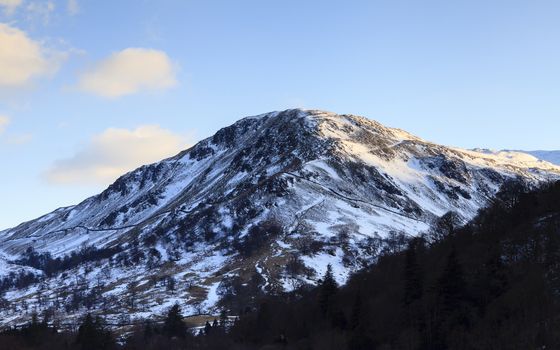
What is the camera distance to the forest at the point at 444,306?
78.8 meters

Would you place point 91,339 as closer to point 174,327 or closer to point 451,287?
point 174,327

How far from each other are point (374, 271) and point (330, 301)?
2782 cm

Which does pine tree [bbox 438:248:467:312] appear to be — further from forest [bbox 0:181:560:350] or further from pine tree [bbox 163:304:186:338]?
pine tree [bbox 163:304:186:338]

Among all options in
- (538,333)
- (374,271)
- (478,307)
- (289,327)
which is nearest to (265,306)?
(289,327)

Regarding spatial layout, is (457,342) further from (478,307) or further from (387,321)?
(387,321)

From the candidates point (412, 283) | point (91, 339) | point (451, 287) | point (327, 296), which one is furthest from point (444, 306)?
point (91, 339)

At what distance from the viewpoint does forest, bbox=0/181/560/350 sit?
3100 inches

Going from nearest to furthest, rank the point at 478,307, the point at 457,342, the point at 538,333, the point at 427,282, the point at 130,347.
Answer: the point at 538,333, the point at 457,342, the point at 478,307, the point at 427,282, the point at 130,347

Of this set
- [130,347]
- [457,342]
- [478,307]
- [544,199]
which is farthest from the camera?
[130,347]

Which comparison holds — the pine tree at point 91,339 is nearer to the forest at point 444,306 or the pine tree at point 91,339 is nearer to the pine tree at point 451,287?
the forest at point 444,306

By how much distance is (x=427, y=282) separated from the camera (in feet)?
344

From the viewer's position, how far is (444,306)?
87875 mm

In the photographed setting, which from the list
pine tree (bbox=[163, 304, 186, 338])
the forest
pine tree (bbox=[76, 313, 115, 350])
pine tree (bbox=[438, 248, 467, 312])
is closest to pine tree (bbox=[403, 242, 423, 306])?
the forest

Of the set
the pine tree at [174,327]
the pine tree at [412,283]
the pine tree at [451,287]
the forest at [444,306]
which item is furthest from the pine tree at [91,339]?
the pine tree at [451,287]
